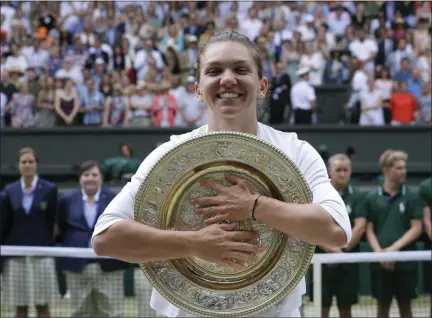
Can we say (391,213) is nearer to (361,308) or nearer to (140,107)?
(361,308)

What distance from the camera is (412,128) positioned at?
15000 mm

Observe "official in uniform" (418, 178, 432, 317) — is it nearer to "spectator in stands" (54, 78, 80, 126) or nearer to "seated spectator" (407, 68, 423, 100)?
"seated spectator" (407, 68, 423, 100)

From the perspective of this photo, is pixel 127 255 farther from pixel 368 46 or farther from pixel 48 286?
pixel 368 46

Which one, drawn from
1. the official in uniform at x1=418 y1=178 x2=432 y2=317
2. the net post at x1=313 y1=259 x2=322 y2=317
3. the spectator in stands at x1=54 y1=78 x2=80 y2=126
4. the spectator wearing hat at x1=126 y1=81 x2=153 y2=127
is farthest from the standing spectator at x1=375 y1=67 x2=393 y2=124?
the net post at x1=313 y1=259 x2=322 y2=317

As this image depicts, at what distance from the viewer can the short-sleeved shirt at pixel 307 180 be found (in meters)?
2.93

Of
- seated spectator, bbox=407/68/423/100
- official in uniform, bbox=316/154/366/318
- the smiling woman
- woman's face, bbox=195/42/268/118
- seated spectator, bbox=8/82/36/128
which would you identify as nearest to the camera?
the smiling woman

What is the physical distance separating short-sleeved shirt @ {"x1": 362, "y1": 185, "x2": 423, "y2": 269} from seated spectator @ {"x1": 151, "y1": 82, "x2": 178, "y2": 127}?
650cm

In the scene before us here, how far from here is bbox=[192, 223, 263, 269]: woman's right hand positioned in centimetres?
286

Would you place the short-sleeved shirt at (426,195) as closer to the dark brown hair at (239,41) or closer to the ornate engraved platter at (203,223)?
the dark brown hair at (239,41)

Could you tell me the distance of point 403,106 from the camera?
1523cm

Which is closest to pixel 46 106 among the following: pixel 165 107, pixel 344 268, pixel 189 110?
pixel 165 107

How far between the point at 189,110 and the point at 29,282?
6.55 metres

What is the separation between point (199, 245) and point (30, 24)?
49.3 ft

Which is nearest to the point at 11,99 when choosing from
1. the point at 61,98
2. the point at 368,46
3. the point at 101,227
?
the point at 61,98
